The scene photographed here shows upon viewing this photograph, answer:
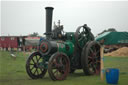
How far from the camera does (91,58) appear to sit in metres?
8.79

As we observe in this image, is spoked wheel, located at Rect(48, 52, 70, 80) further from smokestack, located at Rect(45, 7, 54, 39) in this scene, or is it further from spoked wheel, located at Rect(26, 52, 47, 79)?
smokestack, located at Rect(45, 7, 54, 39)

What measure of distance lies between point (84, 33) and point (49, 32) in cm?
200

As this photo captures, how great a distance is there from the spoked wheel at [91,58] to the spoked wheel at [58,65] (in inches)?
41.1

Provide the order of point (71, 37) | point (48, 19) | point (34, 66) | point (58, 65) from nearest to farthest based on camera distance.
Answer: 1. point (58, 65)
2. point (48, 19)
3. point (34, 66)
4. point (71, 37)

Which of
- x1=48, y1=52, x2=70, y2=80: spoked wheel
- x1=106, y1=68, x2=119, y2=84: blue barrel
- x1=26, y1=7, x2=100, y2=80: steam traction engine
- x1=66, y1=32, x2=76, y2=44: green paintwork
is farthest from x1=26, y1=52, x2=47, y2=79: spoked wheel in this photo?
x1=106, y1=68, x2=119, y2=84: blue barrel

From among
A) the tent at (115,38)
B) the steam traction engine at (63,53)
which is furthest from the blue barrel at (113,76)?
the tent at (115,38)

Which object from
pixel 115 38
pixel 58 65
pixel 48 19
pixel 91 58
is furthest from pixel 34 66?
pixel 115 38

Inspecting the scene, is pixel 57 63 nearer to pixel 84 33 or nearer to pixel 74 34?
pixel 74 34

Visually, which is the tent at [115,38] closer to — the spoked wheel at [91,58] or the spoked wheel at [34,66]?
the spoked wheel at [91,58]

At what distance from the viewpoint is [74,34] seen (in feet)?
28.0

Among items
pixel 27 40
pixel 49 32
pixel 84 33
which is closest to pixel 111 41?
pixel 27 40

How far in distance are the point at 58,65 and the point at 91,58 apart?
1.97 meters

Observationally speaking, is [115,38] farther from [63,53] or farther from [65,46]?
[63,53]

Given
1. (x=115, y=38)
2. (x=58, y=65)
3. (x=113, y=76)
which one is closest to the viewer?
(x=113, y=76)
